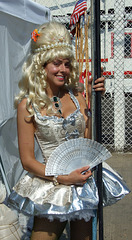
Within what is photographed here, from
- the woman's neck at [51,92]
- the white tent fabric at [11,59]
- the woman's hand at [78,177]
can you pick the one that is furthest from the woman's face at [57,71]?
the white tent fabric at [11,59]

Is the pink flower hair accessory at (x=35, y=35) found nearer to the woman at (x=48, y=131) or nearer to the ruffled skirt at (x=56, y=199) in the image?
the woman at (x=48, y=131)

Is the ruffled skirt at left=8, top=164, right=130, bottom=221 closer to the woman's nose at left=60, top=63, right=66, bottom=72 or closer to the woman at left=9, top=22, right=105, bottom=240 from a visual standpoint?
the woman at left=9, top=22, right=105, bottom=240

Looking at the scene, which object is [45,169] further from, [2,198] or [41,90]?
[2,198]

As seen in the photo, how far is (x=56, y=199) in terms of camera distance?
2016mm

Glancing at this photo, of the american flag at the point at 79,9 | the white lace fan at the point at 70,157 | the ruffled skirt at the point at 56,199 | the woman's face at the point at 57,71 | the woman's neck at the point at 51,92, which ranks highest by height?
the american flag at the point at 79,9

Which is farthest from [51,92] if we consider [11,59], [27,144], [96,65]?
[11,59]

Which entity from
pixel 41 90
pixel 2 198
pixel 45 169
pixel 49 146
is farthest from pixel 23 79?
pixel 2 198

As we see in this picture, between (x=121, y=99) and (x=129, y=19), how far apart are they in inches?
61.1

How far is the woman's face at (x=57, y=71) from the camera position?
215cm

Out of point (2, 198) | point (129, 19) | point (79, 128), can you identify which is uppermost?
point (129, 19)

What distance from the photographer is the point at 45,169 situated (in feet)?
6.79

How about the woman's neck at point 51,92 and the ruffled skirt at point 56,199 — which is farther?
the woman's neck at point 51,92

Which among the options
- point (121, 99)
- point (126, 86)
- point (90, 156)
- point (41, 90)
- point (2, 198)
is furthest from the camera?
point (126, 86)

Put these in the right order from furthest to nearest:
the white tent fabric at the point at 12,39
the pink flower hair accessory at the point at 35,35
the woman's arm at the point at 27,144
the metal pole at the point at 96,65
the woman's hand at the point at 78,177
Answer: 1. the white tent fabric at the point at 12,39
2. the pink flower hair accessory at the point at 35,35
3. the woman's arm at the point at 27,144
4. the woman's hand at the point at 78,177
5. the metal pole at the point at 96,65
